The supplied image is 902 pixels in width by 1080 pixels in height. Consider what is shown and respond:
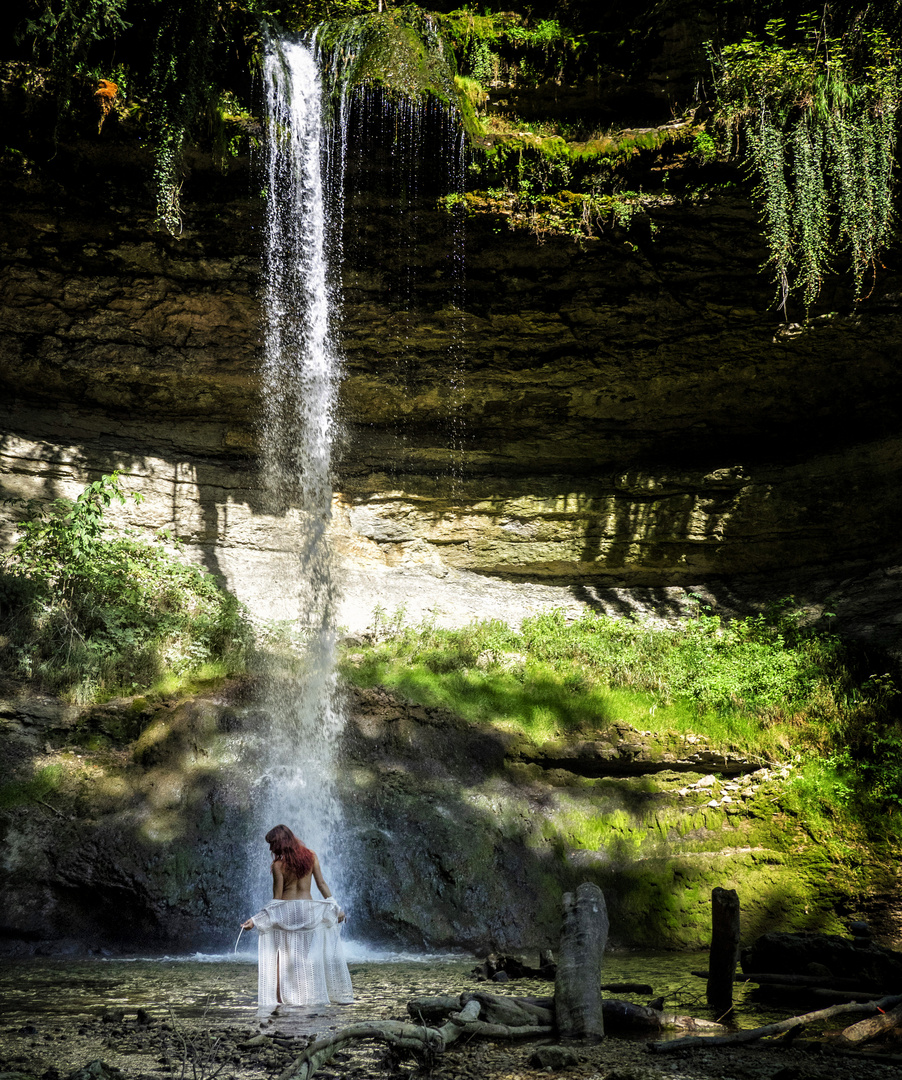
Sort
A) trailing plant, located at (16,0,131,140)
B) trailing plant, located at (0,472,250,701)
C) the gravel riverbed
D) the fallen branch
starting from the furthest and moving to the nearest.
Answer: trailing plant, located at (0,472,250,701)
trailing plant, located at (16,0,131,140)
the fallen branch
the gravel riverbed

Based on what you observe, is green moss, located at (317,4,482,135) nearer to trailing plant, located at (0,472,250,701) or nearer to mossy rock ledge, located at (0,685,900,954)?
trailing plant, located at (0,472,250,701)

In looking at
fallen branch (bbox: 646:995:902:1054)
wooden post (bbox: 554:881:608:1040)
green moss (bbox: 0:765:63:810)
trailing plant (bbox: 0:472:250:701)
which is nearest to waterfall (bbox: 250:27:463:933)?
trailing plant (bbox: 0:472:250:701)

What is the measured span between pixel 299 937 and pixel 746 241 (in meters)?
10.6

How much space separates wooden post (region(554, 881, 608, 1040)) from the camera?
13.5 ft

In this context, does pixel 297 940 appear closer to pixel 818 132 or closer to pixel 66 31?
pixel 66 31

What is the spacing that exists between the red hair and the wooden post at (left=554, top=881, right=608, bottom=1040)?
1.74 metres

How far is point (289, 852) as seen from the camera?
5.06 meters

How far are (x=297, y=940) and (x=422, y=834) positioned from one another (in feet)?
10.6

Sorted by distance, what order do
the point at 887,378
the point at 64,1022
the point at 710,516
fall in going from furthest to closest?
the point at 710,516
the point at 887,378
the point at 64,1022

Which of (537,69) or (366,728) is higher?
(537,69)

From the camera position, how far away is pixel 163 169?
9.88 meters

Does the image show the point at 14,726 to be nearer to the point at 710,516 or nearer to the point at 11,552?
the point at 11,552

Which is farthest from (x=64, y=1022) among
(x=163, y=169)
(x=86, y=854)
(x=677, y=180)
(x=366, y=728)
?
(x=677, y=180)

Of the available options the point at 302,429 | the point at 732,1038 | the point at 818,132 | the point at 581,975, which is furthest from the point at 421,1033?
the point at 818,132
